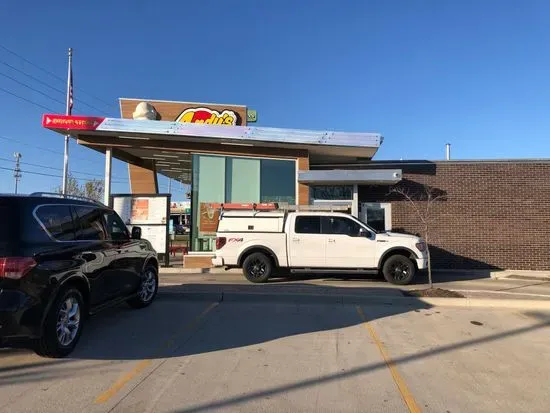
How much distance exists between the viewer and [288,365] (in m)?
5.93

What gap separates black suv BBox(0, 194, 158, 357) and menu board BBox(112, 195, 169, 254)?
7.93 m

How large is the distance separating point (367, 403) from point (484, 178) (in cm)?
1429

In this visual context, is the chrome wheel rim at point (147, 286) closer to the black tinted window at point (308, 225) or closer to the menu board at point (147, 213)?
the black tinted window at point (308, 225)

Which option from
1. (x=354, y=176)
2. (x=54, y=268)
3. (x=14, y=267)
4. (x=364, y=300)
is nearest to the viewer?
(x=14, y=267)

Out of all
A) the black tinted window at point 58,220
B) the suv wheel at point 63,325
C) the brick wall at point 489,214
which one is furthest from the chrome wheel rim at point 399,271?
the black tinted window at point 58,220

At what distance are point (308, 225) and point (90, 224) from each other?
718 cm

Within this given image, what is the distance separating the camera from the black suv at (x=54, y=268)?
17.5 ft

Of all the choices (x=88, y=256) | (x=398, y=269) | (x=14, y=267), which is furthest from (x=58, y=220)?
(x=398, y=269)

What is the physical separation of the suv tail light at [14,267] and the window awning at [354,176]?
484 inches

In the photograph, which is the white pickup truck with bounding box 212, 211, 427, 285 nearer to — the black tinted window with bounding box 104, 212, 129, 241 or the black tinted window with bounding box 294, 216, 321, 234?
the black tinted window with bounding box 294, 216, 321, 234

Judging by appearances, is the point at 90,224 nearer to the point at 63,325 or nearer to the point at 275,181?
the point at 63,325

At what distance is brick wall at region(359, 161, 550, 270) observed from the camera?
1695 centimetres

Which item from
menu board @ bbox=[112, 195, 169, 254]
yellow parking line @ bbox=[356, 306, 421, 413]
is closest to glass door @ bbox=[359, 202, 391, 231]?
menu board @ bbox=[112, 195, 169, 254]

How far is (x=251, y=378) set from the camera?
5438mm
